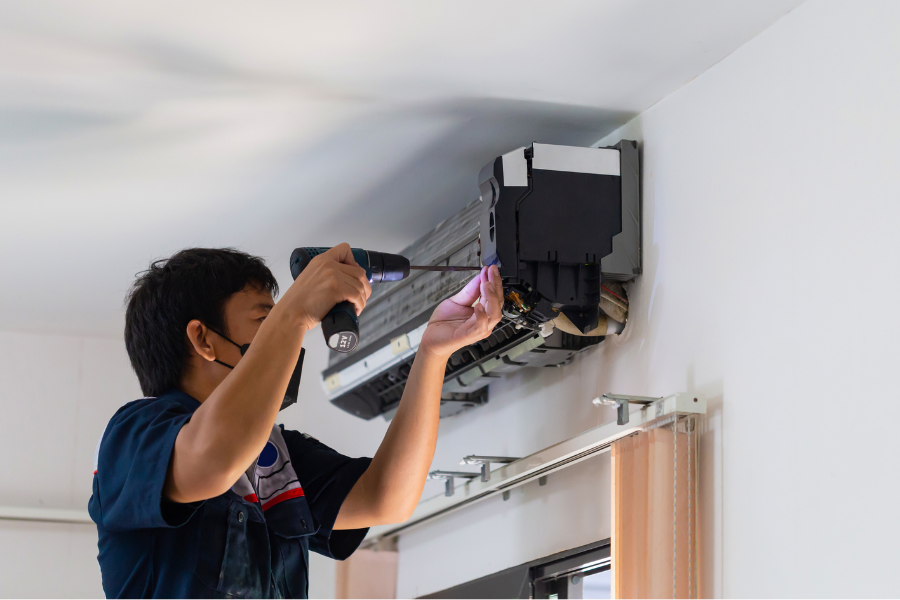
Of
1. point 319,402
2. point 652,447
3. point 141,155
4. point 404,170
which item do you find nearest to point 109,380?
point 319,402

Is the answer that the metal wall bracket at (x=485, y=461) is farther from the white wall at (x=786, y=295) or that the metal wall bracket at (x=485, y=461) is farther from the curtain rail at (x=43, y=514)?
the curtain rail at (x=43, y=514)

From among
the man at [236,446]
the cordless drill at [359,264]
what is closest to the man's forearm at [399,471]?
the man at [236,446]

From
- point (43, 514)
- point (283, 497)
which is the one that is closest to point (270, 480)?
point (283, 497)

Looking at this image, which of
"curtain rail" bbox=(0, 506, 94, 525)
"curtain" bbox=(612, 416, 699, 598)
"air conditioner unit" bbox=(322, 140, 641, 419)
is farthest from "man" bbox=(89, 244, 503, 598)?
"curtain rail" bbox=(0, 506, 94, 525)

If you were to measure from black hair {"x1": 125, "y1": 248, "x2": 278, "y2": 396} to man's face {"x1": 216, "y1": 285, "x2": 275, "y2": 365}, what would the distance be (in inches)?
0.4

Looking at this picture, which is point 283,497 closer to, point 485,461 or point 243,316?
point 243,316

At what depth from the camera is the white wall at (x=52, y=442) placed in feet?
11.8

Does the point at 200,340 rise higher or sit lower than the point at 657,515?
higher

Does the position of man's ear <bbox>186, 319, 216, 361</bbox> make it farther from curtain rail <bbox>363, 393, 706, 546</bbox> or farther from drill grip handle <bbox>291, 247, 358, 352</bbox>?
curtain rail <bbox>363, 393, 706, 546</bbox>

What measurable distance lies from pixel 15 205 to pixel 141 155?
0.52m

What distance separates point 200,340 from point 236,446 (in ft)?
1.18

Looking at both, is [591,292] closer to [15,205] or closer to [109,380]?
[15,205]

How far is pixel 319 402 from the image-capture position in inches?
152

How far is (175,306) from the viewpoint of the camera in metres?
1.62
